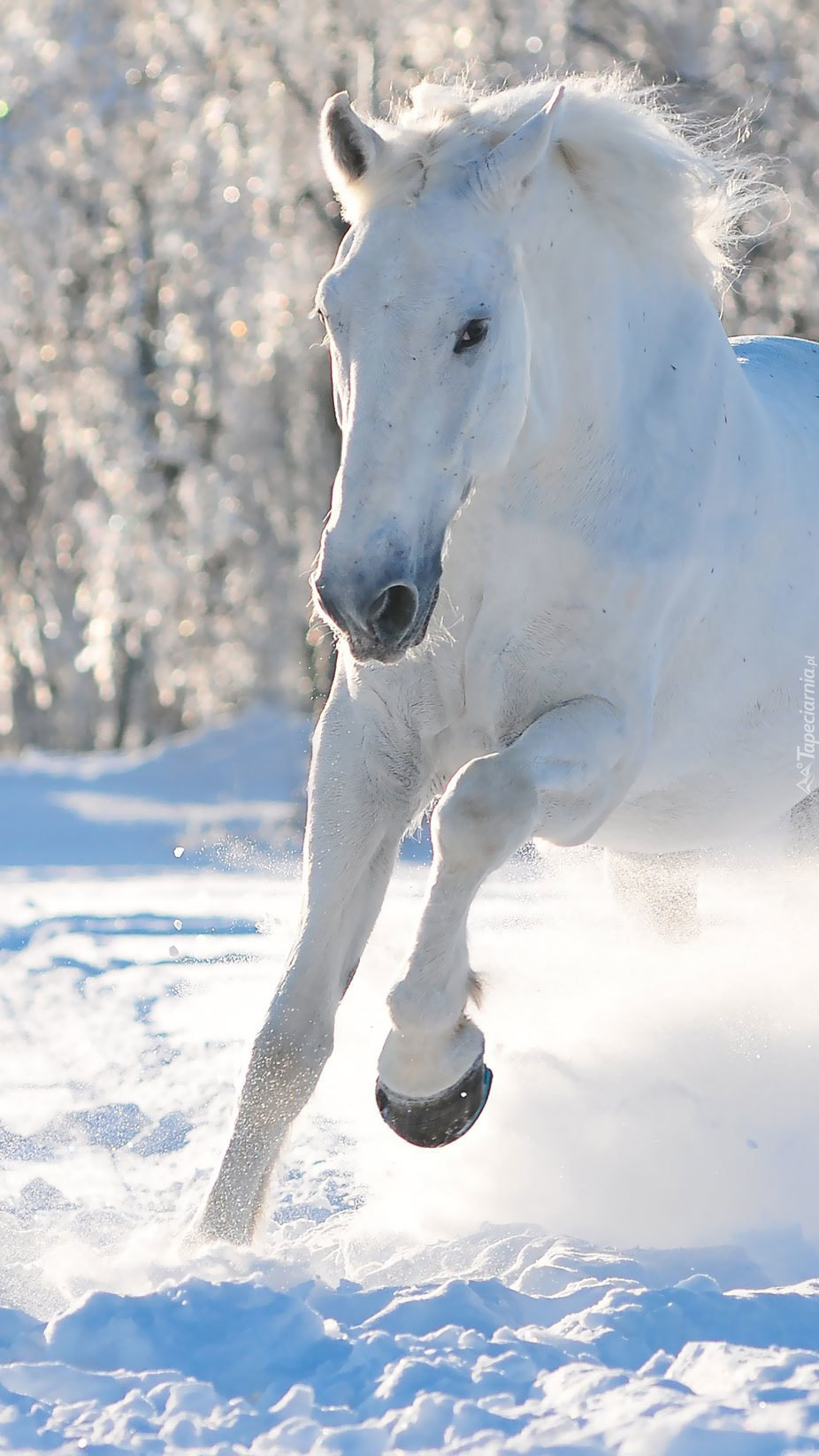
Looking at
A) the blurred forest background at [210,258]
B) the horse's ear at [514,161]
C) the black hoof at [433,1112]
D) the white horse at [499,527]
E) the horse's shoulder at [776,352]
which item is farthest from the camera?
the blurred forest background at [210,258]

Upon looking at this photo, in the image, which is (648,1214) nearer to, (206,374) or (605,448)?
(605,448)

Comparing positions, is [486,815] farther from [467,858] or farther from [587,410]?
[587,410]

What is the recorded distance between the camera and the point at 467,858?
3.18 meters

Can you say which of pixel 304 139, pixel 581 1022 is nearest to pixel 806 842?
pixel 581 1022

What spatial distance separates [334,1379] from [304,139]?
29.6 ft

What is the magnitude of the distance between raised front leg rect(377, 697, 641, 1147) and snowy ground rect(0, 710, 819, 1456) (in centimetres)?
20

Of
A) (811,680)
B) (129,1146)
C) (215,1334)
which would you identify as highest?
(811,680)

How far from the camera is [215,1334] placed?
2.67 m

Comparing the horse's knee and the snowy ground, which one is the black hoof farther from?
the horse's knee

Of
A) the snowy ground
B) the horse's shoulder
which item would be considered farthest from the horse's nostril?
the horse's shoulder

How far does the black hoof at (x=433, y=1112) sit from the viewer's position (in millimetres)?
3373

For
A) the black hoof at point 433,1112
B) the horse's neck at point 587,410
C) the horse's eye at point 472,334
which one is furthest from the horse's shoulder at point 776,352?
the black hoof at point 433,1112

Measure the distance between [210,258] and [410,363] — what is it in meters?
9.10

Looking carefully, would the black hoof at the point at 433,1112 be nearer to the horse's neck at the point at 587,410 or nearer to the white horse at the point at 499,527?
the white horse at the point at 499,527
